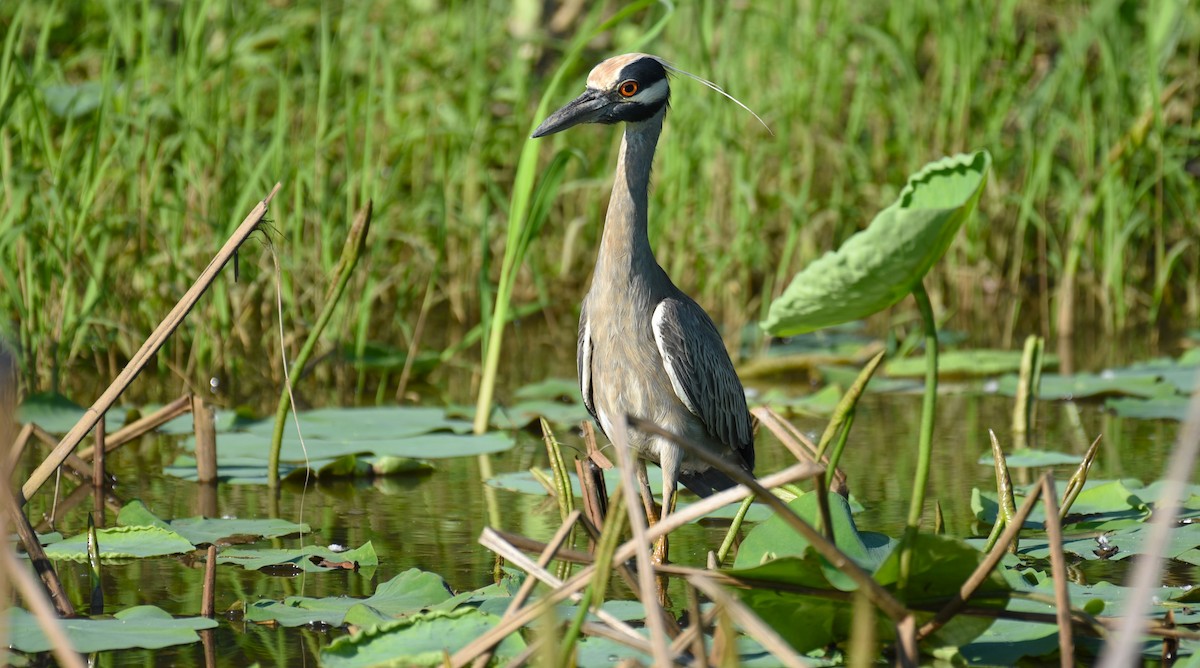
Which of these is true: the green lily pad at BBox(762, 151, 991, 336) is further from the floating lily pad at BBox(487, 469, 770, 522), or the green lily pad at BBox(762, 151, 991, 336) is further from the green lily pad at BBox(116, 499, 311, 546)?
the green lily pad at BBox(116, 499, 311, 546)

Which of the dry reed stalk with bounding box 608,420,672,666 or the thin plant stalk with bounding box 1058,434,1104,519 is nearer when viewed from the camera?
the dry reed stalk with bounding box 608,420,672,666

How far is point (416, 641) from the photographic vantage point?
252 cm

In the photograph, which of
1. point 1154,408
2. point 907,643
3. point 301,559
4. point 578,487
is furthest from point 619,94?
point 1154,408

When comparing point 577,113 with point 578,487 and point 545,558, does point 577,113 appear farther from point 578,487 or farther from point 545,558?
point 545,558

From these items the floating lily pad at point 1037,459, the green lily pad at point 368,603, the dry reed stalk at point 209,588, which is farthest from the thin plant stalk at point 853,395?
the floating lily pad at point 1037,459

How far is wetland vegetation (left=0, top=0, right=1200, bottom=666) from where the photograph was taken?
264 centimetres

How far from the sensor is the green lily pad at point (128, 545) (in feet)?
10.8

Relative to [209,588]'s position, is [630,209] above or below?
above

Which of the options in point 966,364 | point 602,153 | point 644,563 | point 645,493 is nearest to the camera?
point 644,563

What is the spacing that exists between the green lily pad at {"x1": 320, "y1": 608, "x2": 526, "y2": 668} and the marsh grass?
2.85 meters

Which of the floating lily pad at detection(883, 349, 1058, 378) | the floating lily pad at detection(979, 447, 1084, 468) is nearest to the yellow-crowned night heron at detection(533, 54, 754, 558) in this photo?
the floating lily pad at detection(979, 447, 1084, 468)

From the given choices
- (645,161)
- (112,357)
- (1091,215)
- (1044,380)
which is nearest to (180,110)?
(112,357)

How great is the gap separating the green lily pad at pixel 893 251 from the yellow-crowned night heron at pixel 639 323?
1.16 m

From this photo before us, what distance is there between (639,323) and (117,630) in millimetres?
1621
